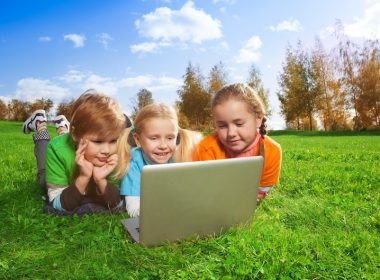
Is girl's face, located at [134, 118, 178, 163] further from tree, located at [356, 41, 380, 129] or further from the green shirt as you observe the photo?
tree, located at [356, 41, 380, 129]

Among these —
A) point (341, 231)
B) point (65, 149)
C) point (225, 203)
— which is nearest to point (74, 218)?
point (65, 149)

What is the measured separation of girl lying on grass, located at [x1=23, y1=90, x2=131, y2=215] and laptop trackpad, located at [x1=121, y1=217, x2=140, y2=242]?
558 mm

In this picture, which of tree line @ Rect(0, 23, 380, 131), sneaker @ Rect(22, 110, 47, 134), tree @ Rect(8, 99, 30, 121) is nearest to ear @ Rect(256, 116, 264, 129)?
sneaker @ Rect(22, 110, 47, 134)

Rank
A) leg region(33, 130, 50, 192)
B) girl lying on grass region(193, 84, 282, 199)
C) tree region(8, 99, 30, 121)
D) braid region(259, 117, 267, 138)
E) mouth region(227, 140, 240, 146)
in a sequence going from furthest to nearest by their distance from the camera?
tree region(8, 99, 30, 121) → leg region(33, 130, 50, 192) → braid region(259, 117, 267, 138) → mouth region(227, 140, 240, 146) → girl lying on grass region(193, 84, 282, 199)

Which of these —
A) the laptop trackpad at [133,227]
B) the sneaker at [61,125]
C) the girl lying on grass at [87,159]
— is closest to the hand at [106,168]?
the girl lying on grass at [87,159]

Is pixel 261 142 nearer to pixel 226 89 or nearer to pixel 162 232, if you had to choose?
pixel 226 89

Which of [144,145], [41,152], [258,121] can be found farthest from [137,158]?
[41,152]

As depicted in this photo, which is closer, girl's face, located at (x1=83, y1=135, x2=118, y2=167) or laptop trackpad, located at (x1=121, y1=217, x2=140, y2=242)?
laptop trackpad, located at (x1=121, y1=217, x2=140, y2=242)

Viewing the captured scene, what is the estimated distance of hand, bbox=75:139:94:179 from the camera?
3.49 metres

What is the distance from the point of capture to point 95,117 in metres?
3.58

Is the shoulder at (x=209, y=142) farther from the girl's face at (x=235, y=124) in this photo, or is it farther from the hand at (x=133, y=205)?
the hand at (x=133, y=205)

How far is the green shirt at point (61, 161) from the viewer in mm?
3854

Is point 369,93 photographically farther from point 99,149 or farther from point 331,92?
point 99,149

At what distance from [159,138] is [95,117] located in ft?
2.10
